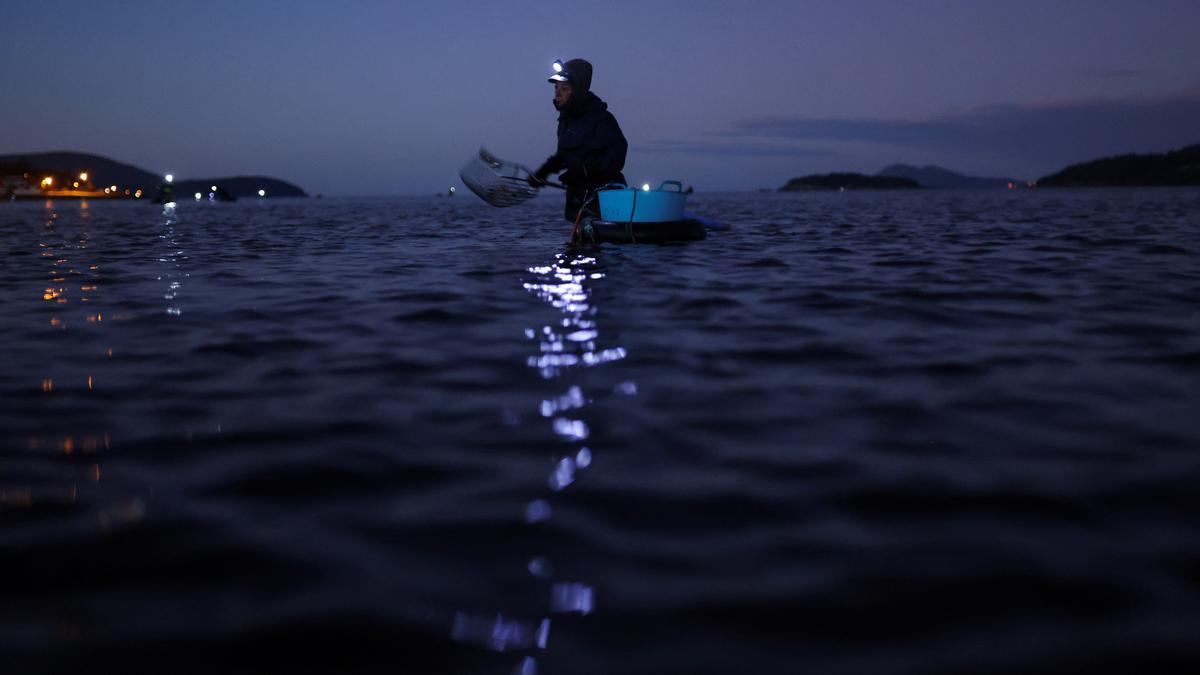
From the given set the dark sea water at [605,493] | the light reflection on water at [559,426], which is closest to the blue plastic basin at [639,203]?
the light reflection on water at [559,426]

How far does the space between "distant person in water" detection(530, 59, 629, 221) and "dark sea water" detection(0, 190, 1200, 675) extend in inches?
348

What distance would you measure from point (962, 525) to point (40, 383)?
17.9 feet

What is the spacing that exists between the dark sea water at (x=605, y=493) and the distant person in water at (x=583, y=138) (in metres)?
8.83

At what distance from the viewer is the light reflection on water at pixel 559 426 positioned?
218 cm

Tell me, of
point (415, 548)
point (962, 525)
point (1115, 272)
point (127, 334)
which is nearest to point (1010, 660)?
point (962, 525)

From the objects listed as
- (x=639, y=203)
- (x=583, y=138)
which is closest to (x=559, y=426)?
(x=639, y=203)

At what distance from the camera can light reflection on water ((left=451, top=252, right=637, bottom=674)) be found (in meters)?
2.18

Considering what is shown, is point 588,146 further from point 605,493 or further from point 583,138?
point 605,493

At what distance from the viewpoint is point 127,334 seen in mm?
6770

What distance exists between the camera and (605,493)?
3.16 meters

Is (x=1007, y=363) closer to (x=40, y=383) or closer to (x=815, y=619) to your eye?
(x=815, y=619)

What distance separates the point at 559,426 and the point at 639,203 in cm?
1079

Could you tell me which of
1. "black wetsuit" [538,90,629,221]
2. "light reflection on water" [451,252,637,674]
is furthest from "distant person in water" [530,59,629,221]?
"light reflection on water" [451,252,637,674]

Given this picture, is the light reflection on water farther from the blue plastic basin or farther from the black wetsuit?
the black wetsuit
